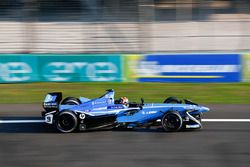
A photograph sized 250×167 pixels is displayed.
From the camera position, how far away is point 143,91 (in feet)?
47.7

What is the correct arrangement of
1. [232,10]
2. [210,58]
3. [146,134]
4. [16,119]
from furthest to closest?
[232,10] < [210,58] < [16,119] < [146,134]

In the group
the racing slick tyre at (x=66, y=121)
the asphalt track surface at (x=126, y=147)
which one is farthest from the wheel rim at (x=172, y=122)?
the racing slick tyre at (x=66, y=121)

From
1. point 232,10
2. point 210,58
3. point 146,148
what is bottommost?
point 146,148

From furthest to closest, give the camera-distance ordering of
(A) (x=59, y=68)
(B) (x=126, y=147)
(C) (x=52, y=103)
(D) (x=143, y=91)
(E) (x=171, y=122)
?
(A) (x=59, y=68)
(D) (x=143, y=91)
(C) (x=52, y=103)
(E) (x=171, y=122)
(B) (x=126, y=147)

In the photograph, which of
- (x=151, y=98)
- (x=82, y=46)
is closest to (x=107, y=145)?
(x=151, y=98)

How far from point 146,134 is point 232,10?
15.5 meters

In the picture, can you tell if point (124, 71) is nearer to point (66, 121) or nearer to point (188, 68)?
point (188, 68)

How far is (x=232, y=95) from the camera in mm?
13961

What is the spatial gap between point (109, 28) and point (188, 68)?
497cm

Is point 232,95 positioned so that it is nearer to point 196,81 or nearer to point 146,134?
point 196,81

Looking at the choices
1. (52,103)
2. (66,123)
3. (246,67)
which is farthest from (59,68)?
(66,123)

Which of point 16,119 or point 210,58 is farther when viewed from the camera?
point 210,58

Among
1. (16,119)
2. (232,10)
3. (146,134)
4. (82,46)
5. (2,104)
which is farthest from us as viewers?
(232,10)

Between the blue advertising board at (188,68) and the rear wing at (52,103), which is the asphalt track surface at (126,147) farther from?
the blue advertising board at (188,68)
